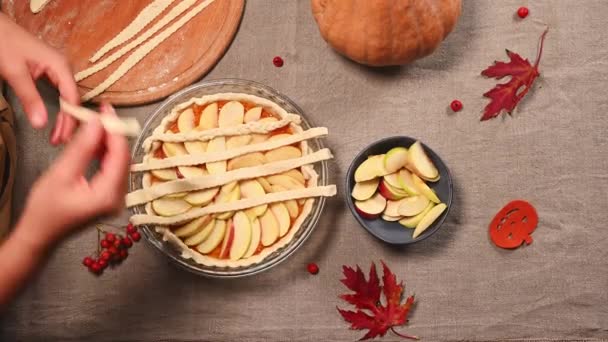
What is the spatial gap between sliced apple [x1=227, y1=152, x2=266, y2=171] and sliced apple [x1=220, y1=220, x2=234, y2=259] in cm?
14

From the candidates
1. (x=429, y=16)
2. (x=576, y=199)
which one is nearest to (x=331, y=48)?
(x=429, y=16)

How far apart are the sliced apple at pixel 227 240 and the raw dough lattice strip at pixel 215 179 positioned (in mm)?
109

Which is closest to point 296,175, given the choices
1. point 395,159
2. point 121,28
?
point 395,159

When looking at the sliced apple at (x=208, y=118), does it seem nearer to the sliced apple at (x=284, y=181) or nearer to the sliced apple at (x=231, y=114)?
the sliced apple at (x=231, y=114)

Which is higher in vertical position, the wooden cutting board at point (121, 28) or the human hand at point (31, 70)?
the wooden cutting board at point (121, 28)

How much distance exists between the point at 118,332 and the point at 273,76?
0.79m

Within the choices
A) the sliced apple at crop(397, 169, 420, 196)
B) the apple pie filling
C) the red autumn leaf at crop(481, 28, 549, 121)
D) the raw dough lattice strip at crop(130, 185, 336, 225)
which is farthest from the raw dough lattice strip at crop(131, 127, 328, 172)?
the red autumn leaf at crop(481, 28, 549, 121)

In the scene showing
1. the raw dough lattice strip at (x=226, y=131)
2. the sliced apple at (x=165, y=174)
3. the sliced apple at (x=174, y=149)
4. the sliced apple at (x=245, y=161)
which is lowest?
the sliced apple at (x=165, y=174)

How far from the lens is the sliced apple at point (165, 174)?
59.3 inches

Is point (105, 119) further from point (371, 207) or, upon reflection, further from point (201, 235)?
point (371, 207)

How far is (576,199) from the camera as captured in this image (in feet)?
5.12

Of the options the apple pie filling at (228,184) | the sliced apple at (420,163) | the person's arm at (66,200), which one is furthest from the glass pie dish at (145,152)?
the person's arm at (66,200)

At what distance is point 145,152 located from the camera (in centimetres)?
154

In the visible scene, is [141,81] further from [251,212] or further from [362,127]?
[362,127]
